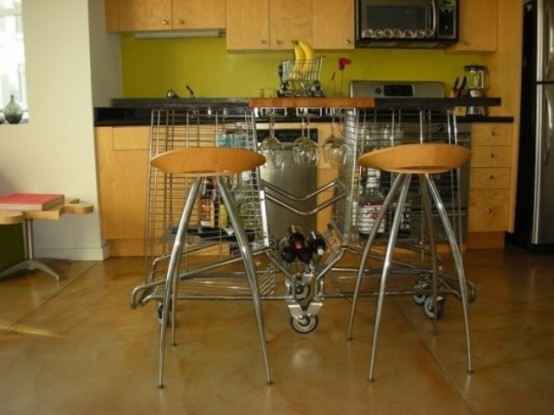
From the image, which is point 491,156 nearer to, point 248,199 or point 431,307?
point 431,307

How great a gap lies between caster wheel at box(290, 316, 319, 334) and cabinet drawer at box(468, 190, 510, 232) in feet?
5.94

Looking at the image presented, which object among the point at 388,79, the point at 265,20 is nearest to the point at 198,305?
the point at 265,20

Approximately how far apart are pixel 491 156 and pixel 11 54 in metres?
3.24

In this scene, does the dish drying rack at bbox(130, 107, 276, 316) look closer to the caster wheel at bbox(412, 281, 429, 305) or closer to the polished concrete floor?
the polished concrete floor

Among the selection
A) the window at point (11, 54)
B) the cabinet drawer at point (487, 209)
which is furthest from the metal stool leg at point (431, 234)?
the window at point (11, 54)

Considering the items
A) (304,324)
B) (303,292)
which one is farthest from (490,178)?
(304,324)

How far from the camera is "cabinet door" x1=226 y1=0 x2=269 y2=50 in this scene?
3.76 metres

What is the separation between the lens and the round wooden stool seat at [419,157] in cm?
160

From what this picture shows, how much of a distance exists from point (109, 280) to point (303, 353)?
140 centimetres

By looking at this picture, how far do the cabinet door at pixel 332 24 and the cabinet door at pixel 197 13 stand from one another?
0.64 m

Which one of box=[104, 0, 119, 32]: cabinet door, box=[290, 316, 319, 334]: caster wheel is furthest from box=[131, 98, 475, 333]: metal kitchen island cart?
box=[104, 0, 119, 32]: cabinet door

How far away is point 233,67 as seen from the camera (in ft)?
13.6

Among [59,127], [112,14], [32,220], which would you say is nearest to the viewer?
[32,220]

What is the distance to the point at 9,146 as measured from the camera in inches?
130
